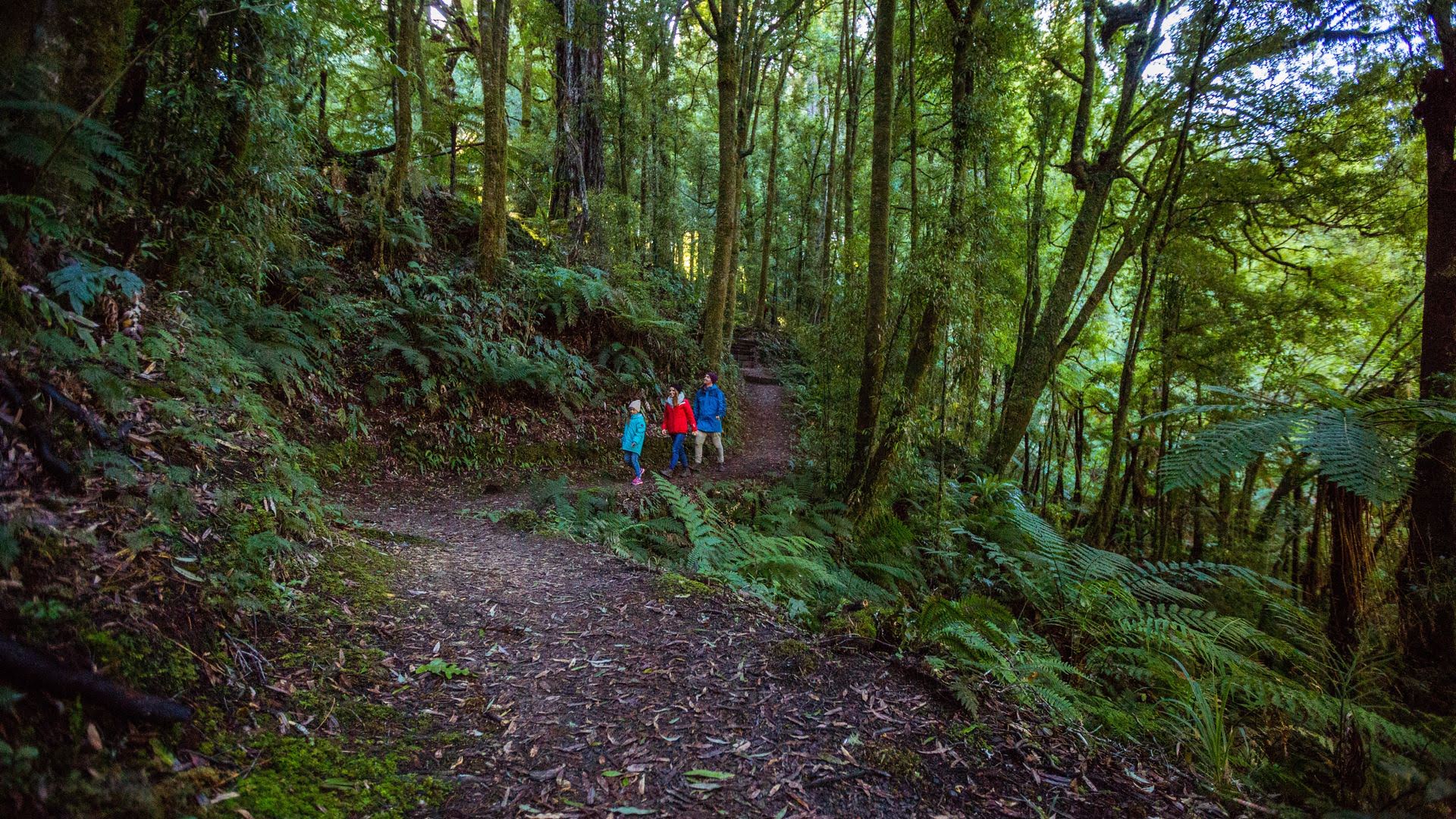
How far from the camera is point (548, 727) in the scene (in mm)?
2559

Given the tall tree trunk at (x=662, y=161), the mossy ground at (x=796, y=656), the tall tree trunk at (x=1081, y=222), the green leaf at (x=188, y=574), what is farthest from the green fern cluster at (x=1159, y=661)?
the tall tree trunk at (x=662, y=161)

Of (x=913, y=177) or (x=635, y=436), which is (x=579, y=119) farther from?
(x=913, y=177)

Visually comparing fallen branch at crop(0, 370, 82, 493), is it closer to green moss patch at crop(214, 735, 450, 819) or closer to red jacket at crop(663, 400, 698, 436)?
green moss patch at crop(214, 735, 450, 819)

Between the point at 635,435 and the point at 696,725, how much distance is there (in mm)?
6670

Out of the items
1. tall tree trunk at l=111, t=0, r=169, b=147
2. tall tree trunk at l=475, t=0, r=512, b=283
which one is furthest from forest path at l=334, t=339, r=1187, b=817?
tall tree trunk at l=475, t=0, r=512, b=283

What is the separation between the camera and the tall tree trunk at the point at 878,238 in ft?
22.9

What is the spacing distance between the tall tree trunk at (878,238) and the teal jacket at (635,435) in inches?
131

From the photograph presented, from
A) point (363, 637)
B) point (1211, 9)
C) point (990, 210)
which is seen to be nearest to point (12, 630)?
point (363, 637)

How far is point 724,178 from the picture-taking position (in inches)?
452

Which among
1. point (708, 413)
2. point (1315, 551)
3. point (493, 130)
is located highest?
point (493, 130)

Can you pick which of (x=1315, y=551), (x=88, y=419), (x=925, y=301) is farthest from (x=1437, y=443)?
(x=88, y=419)

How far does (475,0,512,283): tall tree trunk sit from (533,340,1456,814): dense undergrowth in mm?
5090

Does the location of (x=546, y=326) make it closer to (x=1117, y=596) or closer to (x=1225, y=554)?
(x=1117, y=596)

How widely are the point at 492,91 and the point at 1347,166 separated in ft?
41.9
